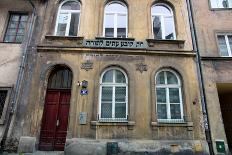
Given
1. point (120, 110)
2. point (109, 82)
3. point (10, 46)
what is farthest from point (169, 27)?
point (10, 46)

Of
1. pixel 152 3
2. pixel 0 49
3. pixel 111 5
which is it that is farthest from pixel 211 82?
pixel 0 49

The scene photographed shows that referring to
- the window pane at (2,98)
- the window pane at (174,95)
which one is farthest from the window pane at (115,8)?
the window pane at (2,98)

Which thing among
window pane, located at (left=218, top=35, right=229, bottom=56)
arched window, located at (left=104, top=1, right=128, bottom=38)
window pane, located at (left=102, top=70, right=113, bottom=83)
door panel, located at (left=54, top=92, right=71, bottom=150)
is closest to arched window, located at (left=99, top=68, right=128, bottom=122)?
window pane, located at (left=102, top=70, right=113, bottom=83)

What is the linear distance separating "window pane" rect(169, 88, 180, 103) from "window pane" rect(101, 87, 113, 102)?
104 inches

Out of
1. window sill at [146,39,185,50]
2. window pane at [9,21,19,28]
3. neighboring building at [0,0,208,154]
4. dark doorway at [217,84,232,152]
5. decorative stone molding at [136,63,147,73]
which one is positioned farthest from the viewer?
dark doorway at [217,84,232,152]

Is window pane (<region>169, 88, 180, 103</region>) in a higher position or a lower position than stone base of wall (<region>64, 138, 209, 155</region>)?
higher

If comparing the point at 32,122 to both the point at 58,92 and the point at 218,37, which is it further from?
the point at 218,37

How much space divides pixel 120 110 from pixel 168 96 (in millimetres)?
2219

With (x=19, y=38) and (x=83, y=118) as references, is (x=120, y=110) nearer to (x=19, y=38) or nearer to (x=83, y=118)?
(x=83, y=118)

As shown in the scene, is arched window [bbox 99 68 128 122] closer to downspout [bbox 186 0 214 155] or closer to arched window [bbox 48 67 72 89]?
arched window [bbox 48 67 72 89]

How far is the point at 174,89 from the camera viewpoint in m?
8.96

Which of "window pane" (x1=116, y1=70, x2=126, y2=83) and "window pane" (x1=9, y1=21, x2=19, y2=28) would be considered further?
"window pane" (x1=9, y1=21, x2=19, y2=28)

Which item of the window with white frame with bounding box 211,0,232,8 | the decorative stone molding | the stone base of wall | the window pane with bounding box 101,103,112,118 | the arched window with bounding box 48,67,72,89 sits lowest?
the stone base of wall

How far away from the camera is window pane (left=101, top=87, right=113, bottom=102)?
866 centimetres
